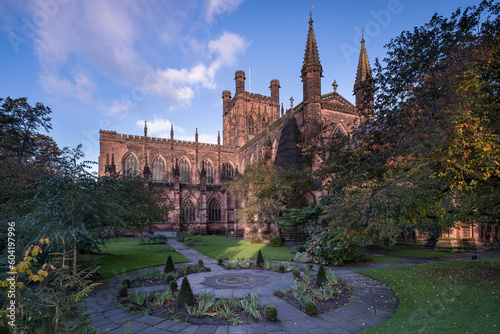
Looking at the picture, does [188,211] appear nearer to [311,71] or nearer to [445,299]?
[311,71]

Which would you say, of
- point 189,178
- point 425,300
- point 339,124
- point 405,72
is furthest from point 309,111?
point 189,178

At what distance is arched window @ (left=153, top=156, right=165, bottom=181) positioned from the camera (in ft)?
140

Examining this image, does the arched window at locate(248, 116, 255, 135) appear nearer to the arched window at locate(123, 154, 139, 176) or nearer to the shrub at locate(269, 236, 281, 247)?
the arched window at locate(123, 154, 139, 176)

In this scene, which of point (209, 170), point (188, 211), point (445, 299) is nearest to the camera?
Answer: point (445, 299)

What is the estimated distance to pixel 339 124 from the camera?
1203 inches

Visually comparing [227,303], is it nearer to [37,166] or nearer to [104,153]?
[37,166]

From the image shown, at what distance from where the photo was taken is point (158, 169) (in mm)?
43031

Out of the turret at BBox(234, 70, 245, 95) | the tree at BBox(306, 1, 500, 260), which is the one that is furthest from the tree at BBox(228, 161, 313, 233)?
the turret at BBox(234, 70, 245, 95)

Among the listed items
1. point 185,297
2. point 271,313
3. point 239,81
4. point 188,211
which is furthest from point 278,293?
point 239,81

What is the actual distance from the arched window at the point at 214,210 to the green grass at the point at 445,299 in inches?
1330

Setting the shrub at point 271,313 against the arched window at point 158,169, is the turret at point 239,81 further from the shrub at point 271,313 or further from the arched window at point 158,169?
the shrub at point 271,313

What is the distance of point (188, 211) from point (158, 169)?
8940mm

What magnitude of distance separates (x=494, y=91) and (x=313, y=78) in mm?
19581

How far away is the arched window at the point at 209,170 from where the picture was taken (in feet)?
150
